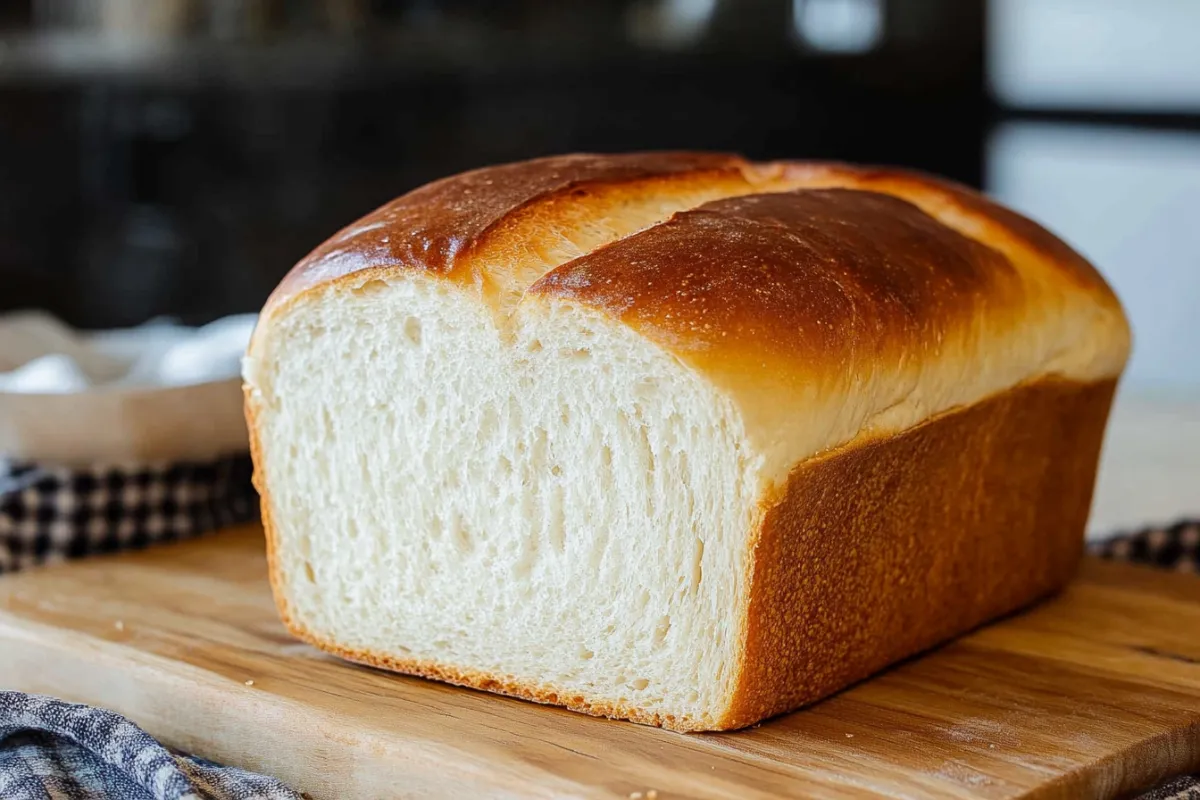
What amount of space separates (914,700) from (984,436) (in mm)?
412

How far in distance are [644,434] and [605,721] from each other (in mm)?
318

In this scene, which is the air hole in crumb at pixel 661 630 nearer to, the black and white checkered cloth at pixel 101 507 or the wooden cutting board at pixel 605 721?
the wooden cutting board at pixel 605 721

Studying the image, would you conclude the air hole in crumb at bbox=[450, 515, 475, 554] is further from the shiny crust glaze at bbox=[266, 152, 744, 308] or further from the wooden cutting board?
the shiny crust glaze at bbox=[266, 152, 744, 308]

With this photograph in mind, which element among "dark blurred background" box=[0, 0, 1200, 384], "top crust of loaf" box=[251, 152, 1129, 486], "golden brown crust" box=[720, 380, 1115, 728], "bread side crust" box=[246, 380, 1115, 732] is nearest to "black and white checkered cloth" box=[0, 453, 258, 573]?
"bread side crust" box=[246, 380, 1115, 732]

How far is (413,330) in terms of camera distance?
164 centimetres

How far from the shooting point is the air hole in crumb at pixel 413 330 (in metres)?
1.64

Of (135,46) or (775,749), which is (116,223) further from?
(775,749)

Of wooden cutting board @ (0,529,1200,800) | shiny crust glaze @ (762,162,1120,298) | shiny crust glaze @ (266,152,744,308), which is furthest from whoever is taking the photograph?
shiny crust glaze @ (762,162,1120,298)

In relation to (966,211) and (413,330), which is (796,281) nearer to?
(413,330)

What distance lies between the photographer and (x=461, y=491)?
165cm

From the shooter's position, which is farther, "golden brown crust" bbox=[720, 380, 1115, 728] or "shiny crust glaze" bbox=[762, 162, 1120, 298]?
"shiny crust glaze" bbox=[762, 162, 1120, 298]

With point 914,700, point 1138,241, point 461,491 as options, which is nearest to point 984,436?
point 914,700

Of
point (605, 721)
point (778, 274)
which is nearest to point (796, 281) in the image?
point (778, 274)

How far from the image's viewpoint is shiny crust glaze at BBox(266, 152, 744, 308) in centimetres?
160
